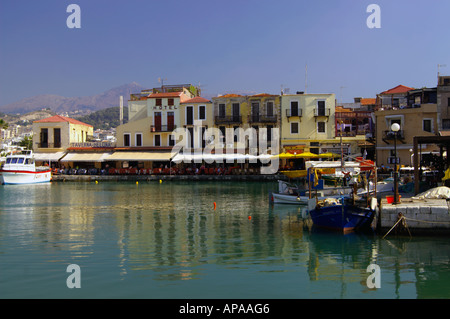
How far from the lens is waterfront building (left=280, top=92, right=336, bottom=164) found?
48.4 meters

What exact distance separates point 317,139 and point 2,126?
3910 cm

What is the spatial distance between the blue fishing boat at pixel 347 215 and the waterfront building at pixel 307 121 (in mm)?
30738

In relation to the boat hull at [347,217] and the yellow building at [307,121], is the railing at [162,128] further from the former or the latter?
the boat hull at [347,217]

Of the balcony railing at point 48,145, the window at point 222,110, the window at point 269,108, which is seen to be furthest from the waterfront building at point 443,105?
the balcony railing at point 48,145

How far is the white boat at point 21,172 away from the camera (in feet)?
149

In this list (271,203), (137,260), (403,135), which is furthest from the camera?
(403,135)

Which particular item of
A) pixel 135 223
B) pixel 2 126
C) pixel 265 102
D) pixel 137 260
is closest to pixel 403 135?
pixel 265 102

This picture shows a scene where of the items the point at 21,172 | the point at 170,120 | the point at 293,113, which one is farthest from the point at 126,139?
the point at 293,113

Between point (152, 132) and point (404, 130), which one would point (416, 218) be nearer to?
point (404, 130)

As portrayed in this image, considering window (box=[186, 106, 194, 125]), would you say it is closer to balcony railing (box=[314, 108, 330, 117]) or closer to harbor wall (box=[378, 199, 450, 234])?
balcony railing (box=[314, 108, 330, 117])

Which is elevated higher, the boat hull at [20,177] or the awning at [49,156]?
the awning at [49,156]

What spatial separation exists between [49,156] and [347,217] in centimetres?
4402
